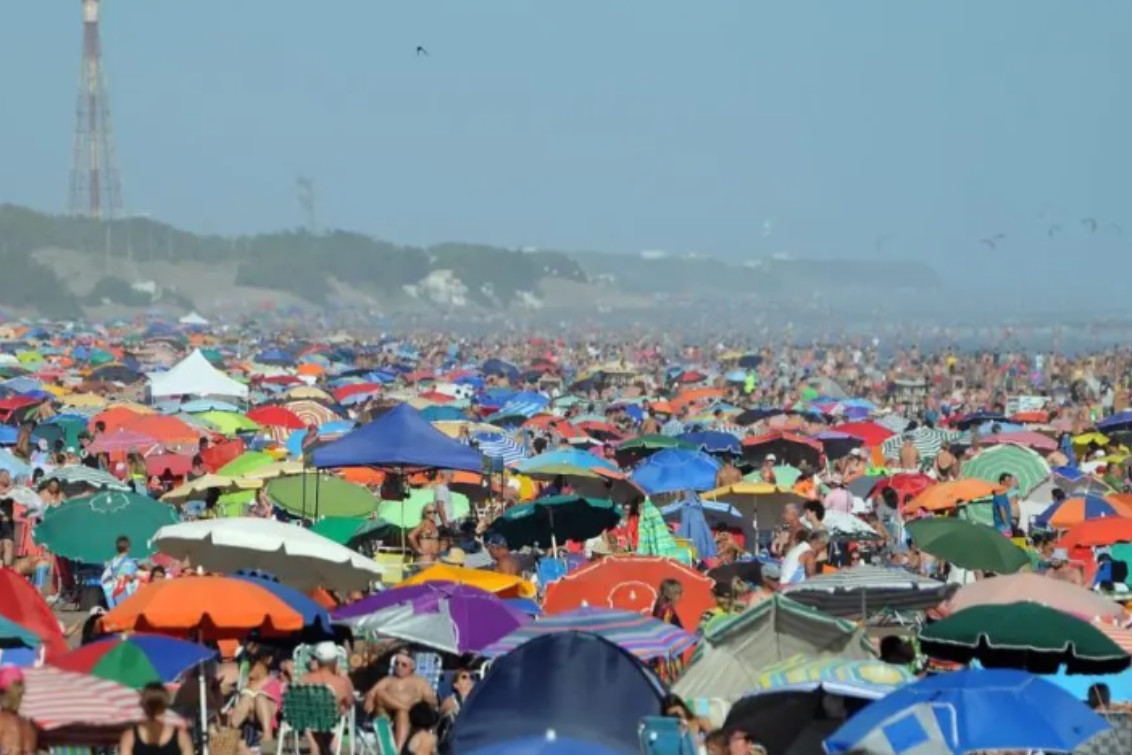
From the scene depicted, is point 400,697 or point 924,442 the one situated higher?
point 400,697

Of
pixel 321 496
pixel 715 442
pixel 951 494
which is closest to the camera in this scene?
pixel 321 496

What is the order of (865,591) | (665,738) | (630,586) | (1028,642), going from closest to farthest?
(665,738) → (1028,642) → (865,591) → (630,586)

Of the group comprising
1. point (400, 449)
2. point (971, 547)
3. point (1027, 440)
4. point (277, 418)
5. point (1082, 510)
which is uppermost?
point (400, 449)

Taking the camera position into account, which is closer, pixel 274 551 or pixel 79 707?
pixel 79 707

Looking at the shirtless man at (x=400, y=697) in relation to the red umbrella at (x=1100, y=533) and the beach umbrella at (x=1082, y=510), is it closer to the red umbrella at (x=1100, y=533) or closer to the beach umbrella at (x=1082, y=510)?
the red umbrella at (x=1100, y=533)

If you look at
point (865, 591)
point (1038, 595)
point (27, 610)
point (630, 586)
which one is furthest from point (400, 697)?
point (1038, 595)

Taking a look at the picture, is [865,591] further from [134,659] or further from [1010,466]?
[1010,466]

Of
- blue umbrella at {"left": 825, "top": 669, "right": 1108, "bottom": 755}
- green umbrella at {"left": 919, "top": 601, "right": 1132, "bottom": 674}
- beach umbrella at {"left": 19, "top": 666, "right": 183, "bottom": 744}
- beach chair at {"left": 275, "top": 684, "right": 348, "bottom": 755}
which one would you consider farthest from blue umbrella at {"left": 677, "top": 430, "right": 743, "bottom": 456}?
blue umbrella at {"left": 825, "top": 669, "right": 1108, "bottom": 755}
